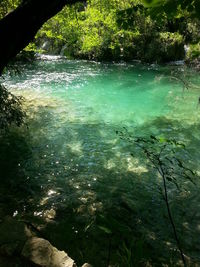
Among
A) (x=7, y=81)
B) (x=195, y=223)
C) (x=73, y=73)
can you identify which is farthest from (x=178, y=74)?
(x=195, y=223)

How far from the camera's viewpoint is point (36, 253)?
3996 millimetres

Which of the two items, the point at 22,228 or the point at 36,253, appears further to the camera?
the point at 22,228

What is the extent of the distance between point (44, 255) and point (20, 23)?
332cm

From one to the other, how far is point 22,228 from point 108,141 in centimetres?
513

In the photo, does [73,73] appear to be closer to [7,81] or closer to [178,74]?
[7,81]

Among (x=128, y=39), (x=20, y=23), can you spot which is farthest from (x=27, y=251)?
(x=128, y=39)

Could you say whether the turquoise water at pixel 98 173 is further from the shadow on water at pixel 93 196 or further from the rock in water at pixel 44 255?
the rock in water at pixel 44 255

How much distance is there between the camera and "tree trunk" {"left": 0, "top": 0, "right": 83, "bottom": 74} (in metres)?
4.13

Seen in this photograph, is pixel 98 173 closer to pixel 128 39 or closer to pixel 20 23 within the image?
pixel 20 23

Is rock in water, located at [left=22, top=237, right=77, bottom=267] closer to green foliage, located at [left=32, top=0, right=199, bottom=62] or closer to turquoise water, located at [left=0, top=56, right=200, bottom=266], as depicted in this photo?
turquoise water, located at [left=0, top=56, right=200, bottom=266]

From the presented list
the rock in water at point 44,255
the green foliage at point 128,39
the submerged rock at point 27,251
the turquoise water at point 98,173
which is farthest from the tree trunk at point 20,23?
the green foliage at point 128,39

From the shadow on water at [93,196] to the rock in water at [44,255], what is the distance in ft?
2.09

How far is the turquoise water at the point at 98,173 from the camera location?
5.00 metres

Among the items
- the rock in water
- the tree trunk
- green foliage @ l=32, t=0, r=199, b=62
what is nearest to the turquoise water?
the rock in water
